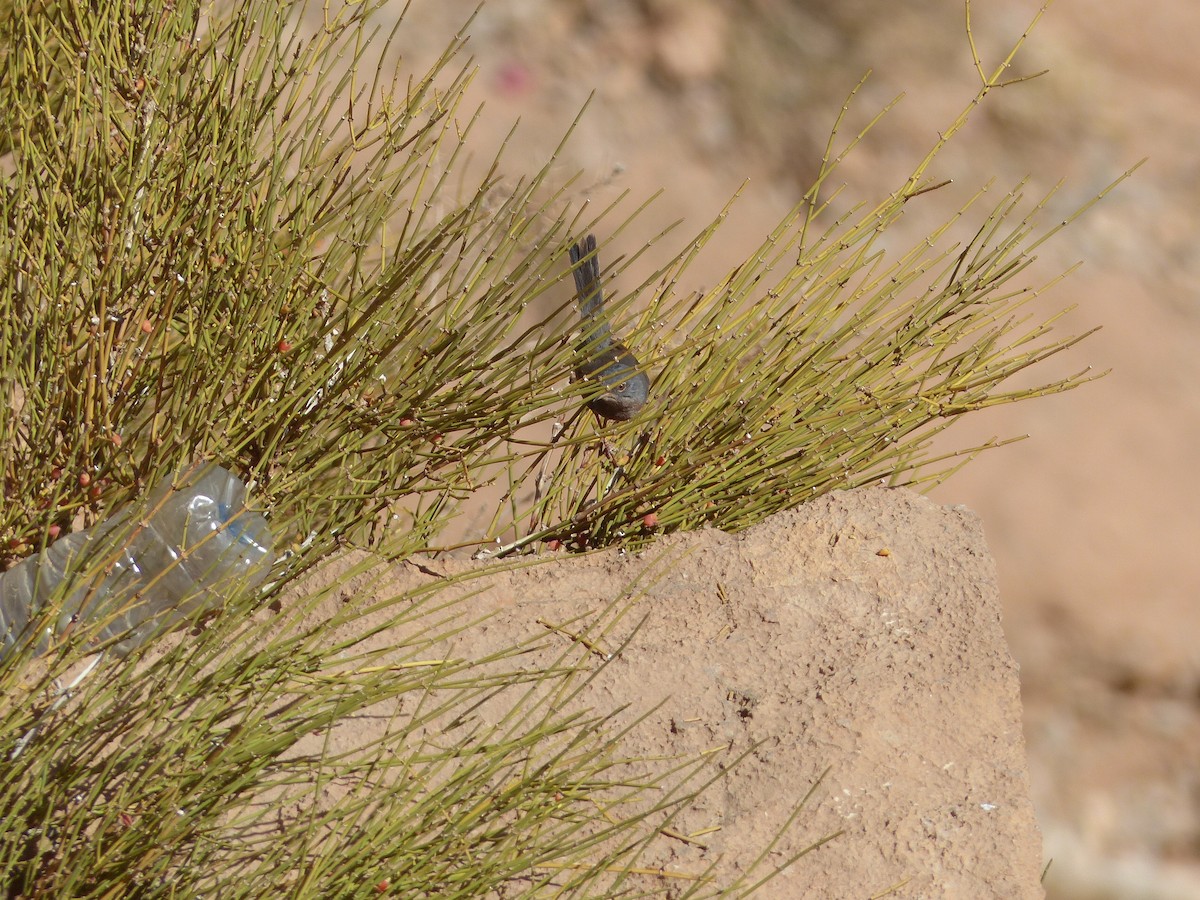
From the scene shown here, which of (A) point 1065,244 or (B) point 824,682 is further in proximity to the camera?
(A) point 1065,244

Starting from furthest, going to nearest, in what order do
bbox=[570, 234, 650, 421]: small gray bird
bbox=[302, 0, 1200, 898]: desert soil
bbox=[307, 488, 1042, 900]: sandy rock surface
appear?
bbox=[302, 0, 1200, 898]: desert soil < bbox=[570, 234, 650, 421]: small gray bird < bbox=[307, 488, 1042, 900]: sandy rock surface

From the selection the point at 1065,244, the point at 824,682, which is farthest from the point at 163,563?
the point at 1065,244

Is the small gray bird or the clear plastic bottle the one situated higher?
the clear plastic bottle

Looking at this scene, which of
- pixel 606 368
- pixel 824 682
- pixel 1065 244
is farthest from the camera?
pixel 1065 244

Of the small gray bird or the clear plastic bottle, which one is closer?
the clear plastic bottle

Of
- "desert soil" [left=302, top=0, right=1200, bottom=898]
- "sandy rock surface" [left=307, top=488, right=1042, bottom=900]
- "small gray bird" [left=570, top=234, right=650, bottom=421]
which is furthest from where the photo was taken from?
"desert soil" [left=302, top=0, right=1200, bottom=898]

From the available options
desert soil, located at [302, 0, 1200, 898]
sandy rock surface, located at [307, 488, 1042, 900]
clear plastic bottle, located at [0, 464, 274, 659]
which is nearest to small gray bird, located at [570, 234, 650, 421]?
sandy rock surface, located at [307, 488, 1042, 900]

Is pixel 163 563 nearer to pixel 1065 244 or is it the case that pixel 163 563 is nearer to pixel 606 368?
pixel 606 368

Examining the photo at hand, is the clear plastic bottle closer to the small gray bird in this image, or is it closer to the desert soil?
the small gray bird

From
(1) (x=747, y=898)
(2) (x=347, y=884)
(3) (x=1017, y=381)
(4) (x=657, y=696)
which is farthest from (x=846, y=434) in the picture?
(3) (x=1017, y=381)

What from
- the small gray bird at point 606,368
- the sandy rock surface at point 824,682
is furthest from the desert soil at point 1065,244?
the sandy rock surface at point 824,682

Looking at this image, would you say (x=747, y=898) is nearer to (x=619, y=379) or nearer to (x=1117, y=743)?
(x=619, y=379)

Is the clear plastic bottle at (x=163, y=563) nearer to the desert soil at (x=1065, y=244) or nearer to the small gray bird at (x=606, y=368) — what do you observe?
the small gray bird at (x=606, y=368)
